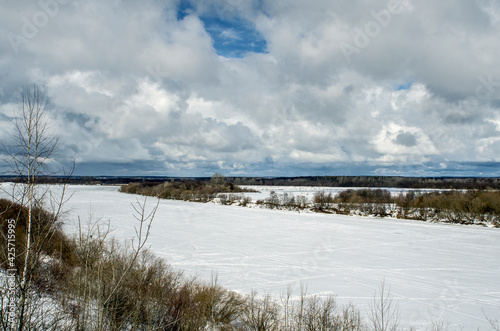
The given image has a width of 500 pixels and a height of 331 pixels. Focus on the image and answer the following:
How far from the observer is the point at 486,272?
16156 mm

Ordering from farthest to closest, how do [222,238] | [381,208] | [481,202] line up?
[381,208] < [481,202] < [222,238]

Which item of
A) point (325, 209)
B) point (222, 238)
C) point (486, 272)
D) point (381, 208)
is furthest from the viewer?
point (325, 209)

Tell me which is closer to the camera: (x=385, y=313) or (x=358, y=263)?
(x=385, y=313)

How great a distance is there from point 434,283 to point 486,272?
4675 mm

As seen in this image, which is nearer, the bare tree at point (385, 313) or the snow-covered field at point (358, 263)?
the bare tree at point (385, 313)

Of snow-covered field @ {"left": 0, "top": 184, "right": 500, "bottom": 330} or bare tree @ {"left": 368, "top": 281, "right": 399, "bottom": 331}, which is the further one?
snow-covered field @ {"left": 0, "top": 184, "right": 500, "bottom": 330}

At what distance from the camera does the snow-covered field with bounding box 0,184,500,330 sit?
11680 mm

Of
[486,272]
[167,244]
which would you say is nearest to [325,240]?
[486,272]

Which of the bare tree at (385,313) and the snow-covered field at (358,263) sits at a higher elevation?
the bare tree at (385,313)

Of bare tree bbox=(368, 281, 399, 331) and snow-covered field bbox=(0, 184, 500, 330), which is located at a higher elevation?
bare tree bbox=(368, 281, 399, 331)

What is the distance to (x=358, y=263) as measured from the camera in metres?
17.4

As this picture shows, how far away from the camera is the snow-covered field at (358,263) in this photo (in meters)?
11.7

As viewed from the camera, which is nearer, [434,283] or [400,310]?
[400,310]

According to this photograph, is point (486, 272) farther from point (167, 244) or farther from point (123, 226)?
point (123, 226)
